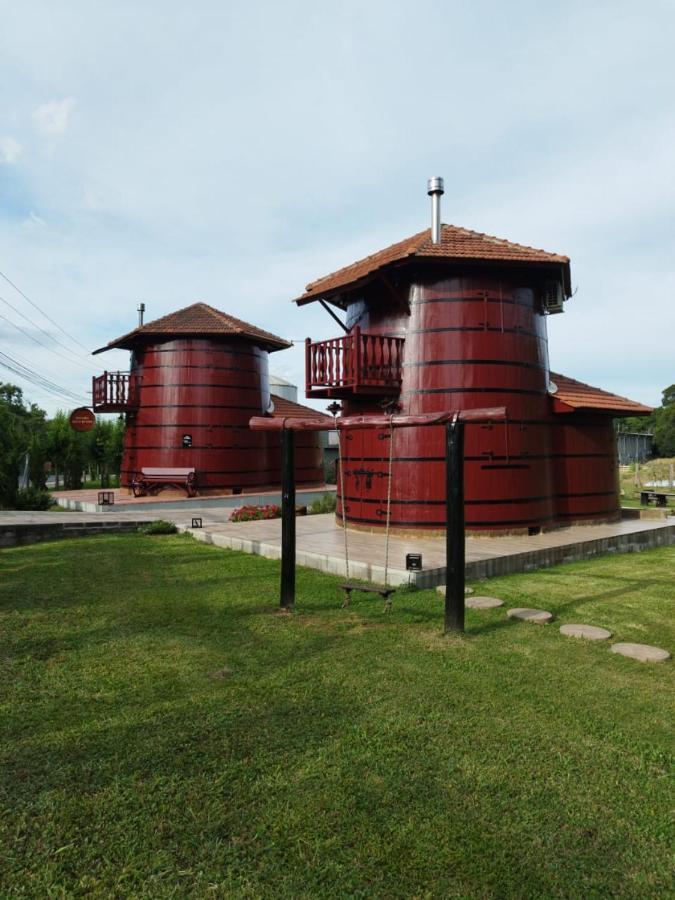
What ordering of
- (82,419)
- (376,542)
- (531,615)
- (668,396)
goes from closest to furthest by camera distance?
(531,615) < (376,542) < (82,419) < (668,396)

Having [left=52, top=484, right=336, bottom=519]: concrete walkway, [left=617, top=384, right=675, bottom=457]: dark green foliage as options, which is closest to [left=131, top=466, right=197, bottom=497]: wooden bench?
[left=52, top=484, right=336, bottom=519]: concrete walkway

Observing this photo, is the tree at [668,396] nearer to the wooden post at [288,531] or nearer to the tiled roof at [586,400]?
the tiled roof at [586,400]

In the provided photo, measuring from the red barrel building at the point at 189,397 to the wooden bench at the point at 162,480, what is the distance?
11.5 inches

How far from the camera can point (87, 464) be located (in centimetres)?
2847

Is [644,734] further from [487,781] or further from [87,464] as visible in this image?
[87,464]

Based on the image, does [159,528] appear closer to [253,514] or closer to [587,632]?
[253,514]

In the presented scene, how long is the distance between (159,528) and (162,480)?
5.77 m

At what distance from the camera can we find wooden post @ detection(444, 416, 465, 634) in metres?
5.68

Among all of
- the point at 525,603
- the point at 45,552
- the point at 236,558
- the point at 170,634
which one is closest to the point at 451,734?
the point at 170,634

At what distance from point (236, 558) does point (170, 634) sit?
411 cm

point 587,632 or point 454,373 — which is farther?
point 454,373

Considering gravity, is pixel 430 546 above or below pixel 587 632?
above

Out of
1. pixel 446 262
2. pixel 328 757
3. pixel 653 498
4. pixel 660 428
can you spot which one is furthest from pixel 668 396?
pixel 328 757

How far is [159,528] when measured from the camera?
491 inches
